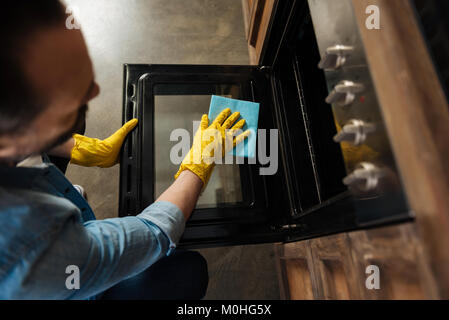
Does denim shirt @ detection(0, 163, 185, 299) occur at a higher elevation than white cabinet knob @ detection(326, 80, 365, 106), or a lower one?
lower

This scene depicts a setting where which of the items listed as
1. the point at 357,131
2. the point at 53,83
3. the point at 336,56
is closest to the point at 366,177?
the point at 357,131

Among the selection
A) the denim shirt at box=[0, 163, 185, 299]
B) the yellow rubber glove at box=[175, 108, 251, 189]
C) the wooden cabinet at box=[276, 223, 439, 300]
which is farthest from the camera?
the yellow rubber glove at box=[175, 108, 251, 189]

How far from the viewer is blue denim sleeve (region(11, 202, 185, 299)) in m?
0.47

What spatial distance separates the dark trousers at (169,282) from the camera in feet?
2.58

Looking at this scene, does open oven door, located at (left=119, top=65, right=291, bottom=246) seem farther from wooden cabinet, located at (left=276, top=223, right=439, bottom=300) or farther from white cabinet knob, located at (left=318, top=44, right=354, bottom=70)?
white cabinet knob, located at (left=318, top=44, right=354, bottom=70)

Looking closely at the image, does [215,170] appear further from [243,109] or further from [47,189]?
[47,189]

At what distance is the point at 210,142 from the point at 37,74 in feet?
1.92

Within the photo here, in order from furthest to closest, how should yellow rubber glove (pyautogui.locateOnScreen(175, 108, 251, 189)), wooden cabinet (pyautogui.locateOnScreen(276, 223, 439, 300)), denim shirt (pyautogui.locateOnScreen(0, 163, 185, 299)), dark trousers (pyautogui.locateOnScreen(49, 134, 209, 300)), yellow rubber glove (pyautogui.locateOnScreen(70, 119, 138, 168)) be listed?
yellow rubber glove (pyautogui.locateOnScreen(70, 119, 138, 168)) → yellow rubber glove (pyautogui.locateOnScreen(175, 108, 251, 189)) → dark trousers (pyautogui.locateOnScreen(49, 134, 209, 300)) → denim shirt (pyautogui.locateOnScreen(0, 163, 185, 299)) → wooden cabinet (pyautogui.locateOnScreen(276, 223, 439, 300))

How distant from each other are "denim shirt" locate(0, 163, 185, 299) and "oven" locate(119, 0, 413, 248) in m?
0.25

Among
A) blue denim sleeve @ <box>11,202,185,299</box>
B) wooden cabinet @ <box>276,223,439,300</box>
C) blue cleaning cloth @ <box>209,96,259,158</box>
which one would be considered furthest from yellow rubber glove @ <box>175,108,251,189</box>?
wooden cabinet @ <box>276,223,439,300</box>

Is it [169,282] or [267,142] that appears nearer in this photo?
[169,282]

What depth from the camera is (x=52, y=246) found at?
A: 469 millimetres

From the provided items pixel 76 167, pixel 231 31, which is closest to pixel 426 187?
pixel 76 167

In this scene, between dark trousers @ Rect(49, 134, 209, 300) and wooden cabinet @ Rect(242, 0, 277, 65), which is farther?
wooden cabinet @ Rect(242, 0, 277, 65)
